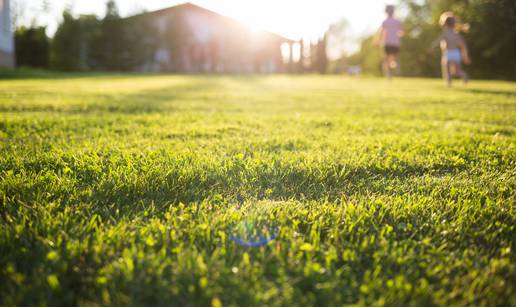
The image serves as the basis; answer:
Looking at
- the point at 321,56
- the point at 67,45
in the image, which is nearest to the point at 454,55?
the point at 321,56

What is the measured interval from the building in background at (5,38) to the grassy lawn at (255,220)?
21208mm

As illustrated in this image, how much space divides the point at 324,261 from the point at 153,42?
33248 mm

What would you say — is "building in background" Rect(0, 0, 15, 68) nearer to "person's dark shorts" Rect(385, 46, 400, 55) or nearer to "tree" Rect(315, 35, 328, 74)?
"person's dark shorts" Rect(385, 46, 400, 55)

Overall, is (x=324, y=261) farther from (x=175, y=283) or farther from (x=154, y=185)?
(x=154, y=185)

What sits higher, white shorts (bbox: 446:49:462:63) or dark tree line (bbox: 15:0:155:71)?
dark tree line (bbox: 15:0:155:71)

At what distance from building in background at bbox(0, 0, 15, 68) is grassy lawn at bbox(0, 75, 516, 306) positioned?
21208 millimetres

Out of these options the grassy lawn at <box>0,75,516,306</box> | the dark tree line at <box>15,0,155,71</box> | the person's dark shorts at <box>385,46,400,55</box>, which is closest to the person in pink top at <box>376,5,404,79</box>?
the person's dark shorts at <box>385,46,400,55</box>

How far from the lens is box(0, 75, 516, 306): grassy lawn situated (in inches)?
45.4

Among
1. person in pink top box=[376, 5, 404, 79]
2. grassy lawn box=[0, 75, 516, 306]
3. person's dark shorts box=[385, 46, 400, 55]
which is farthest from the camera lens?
→ person's dark shorts box=[385, 46, 400, 55]

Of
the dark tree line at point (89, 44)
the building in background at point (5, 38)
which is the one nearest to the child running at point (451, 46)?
the building in background at point (5, 38)

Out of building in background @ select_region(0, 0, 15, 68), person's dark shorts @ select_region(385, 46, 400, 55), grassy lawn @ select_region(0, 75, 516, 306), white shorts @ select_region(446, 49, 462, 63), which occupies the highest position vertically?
building in background @ select_region(0, 0, 15, 68)

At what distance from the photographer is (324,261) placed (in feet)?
4.35

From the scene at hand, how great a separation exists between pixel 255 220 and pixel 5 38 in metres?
24.4

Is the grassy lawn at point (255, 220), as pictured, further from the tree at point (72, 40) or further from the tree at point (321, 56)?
the tree at point (321, 56)
